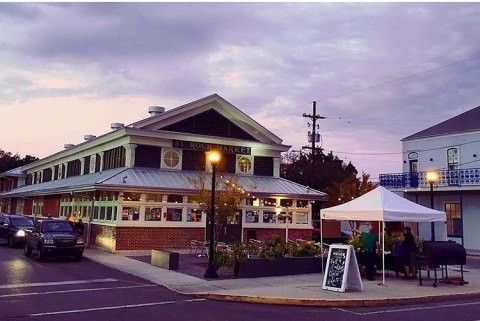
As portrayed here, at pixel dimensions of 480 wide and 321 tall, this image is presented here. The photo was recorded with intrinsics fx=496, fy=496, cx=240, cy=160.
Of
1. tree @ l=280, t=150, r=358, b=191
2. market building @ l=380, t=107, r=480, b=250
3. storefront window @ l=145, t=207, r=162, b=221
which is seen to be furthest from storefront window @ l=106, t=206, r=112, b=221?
tree @ l=280, t=150, r=358, b=191

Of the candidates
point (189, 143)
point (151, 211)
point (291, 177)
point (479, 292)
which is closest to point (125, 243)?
point (151, 211)

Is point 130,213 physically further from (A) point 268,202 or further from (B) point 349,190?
(B) point 349,190

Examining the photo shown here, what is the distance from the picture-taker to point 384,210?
1470 centimetres

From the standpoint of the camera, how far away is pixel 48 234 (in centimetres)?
1984

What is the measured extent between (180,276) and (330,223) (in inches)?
767

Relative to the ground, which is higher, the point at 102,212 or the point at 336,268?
the point at 102,212

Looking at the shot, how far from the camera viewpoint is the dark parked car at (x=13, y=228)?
1024 inches

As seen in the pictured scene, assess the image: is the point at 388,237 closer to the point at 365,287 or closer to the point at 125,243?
the point at 365,287

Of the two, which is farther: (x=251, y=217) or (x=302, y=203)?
(x=302, y=203)

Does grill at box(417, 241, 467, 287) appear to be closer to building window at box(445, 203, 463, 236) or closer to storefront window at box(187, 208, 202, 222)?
storefront window at box(187, 208, 202, 222)

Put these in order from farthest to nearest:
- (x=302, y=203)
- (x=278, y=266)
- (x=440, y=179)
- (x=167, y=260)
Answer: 1. (x=440, y=179)
2. (x=302, y=203)
3. (x=167, y=260)
4. (x=278, y=266)

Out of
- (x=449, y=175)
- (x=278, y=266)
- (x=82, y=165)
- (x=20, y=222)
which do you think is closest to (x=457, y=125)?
(x=449, y=175)

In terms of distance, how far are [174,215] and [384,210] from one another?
12.6m

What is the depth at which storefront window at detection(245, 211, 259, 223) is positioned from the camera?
2684 centimetres
